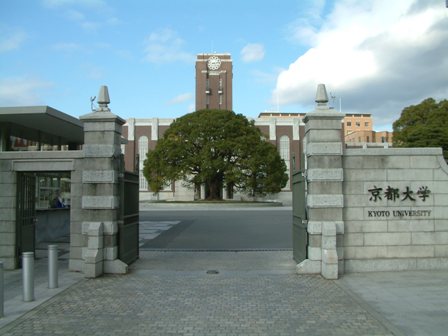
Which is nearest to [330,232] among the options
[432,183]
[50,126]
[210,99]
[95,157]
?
[432,183]

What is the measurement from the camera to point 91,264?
9.78 metres

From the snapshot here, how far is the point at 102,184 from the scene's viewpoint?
34.0 ft

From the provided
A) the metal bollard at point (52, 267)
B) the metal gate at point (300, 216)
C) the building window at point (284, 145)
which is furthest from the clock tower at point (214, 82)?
the metal bollard at point (52, 267)

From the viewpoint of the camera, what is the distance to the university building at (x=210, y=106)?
75250 millimetres

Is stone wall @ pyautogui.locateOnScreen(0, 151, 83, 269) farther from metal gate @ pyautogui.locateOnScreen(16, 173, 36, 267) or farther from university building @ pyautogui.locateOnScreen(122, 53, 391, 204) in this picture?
university building @ pyautogui.locateOnScreen(122, 53, 391, 204)

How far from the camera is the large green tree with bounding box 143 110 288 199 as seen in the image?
162 feet

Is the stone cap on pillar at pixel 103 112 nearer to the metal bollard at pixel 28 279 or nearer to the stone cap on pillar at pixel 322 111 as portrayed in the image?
the metal bollard at pixel 28 279

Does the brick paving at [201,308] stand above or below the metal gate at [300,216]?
below

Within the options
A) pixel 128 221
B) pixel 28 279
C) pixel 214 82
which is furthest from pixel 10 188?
pixel 214 82

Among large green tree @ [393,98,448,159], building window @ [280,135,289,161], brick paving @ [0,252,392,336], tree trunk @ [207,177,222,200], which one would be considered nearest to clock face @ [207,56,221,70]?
building window @ [280,135,289,161]

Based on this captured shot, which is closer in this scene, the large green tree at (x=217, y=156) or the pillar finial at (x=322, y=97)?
the pillar finial at (x=322, y=97)

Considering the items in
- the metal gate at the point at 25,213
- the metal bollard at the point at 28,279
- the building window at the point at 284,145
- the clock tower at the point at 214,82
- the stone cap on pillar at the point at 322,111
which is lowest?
the metal bollard at the point at 28,279

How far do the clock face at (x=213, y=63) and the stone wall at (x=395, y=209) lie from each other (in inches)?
3099

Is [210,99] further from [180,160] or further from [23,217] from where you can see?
[23,217]
